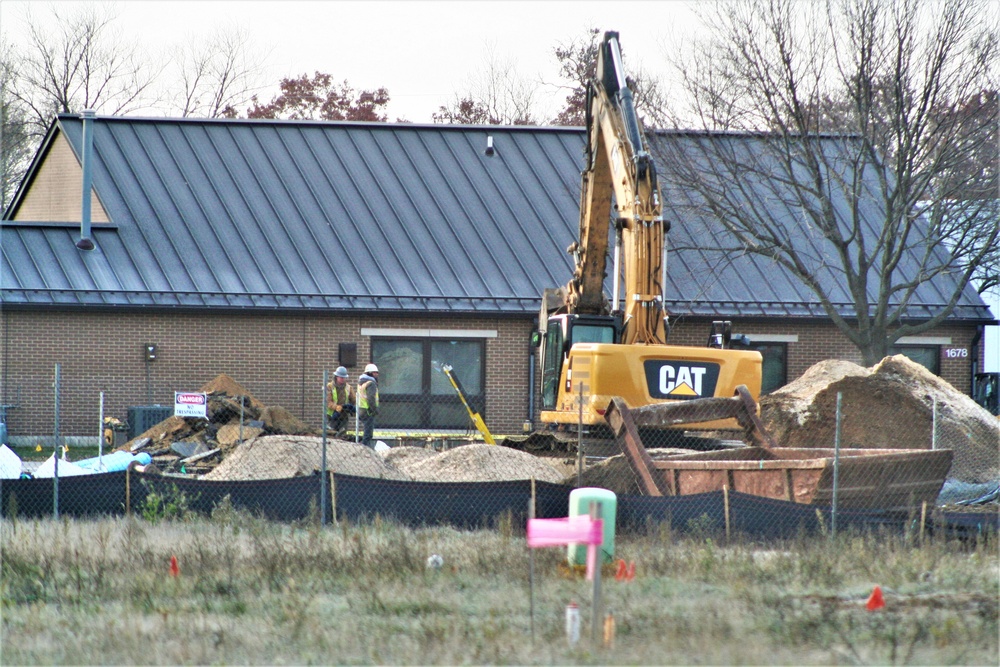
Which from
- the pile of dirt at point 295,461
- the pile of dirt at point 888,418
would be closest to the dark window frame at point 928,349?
the pile of dirt at point 888,418

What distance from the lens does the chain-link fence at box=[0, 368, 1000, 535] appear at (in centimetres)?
1257

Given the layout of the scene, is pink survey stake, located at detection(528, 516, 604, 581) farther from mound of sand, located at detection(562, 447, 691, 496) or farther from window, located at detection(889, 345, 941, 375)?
window, located at detection(889, 345, 941, 375)

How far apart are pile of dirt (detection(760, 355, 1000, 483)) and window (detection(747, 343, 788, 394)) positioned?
27.0ft

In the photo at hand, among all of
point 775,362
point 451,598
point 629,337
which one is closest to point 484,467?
point 629,337

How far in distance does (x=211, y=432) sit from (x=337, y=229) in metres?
7.79

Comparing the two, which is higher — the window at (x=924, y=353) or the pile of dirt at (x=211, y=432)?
the window at (x=924, y=353)

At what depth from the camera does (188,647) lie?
7.60m

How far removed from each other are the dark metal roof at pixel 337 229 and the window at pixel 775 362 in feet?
→ 3.01

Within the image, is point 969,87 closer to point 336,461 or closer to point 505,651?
point 336,461

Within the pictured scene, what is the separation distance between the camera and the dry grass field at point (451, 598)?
7.54 meters

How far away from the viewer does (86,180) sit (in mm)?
26969

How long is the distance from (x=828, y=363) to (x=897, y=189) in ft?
14.2

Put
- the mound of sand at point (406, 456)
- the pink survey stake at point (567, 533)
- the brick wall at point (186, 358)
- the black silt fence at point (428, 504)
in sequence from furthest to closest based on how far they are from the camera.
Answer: the brick wall at point (186, 358) < the mound of sand at point (406, 456) < the black silt fence at point (428, 504) < the pink survey stake at point (567, 533)

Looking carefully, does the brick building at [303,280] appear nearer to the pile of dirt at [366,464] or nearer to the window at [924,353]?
the window at [924,353]
